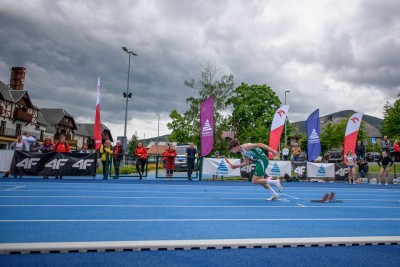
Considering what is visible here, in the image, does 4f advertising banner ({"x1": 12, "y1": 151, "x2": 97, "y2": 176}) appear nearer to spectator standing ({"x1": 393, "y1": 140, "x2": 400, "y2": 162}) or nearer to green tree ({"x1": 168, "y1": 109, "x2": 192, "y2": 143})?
spectator standing ({"x1": 393, "y1": 140, "x2": 400, "y2": 162})

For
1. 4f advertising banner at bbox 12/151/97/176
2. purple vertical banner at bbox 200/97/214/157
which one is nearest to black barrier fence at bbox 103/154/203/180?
purple vertical banner at bbox 200/97/214/157

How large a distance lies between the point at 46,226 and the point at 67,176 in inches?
435

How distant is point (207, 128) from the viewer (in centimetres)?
1648

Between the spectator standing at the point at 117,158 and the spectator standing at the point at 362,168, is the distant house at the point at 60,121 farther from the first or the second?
the spectator standing at the point at 362,168

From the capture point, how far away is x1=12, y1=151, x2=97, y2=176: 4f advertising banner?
14.3 meters

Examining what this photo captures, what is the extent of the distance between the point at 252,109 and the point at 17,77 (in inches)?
1585

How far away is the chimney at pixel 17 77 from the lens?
52.0 meters

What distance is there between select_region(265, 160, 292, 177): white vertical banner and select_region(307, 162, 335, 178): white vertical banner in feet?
4.31

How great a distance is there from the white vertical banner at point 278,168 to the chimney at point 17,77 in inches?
1979

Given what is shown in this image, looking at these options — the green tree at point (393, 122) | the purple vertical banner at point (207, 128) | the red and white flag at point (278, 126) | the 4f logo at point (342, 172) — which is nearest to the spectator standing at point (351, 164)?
the 4f logo at point (342, 172)

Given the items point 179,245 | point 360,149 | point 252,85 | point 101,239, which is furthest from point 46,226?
point 252,85

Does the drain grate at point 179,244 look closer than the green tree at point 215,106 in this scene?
Yes

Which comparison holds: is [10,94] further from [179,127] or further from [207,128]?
[207,128]

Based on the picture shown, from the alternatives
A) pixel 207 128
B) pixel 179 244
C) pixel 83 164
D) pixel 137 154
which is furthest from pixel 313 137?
pixel 179 244
